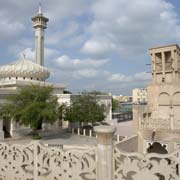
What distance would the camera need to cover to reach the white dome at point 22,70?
30125 mm

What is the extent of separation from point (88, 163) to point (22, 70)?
26.5 metres

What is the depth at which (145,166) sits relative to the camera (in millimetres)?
4906

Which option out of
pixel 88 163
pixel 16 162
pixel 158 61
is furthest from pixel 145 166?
pixel 158 61

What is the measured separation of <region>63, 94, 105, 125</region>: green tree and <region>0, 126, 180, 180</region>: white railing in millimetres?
18742

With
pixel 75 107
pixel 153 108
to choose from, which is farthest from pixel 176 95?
pixel 75 107

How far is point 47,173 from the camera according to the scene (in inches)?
219

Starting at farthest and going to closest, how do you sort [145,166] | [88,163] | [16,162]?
[16,162] < [88,163] < [145,166]

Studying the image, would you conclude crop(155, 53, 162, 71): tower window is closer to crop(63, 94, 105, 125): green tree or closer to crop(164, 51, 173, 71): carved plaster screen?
crop(164, 51, 173, 71): carved plaster screen

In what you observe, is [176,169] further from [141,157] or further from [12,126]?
[12,126]

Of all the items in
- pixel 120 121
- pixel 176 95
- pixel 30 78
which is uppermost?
pixel 30 78

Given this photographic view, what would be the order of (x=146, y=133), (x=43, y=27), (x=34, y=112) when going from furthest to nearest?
(x=43, y=27) < (x=34, y=112) < (x=146, y=133)

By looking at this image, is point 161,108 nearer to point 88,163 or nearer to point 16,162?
point 88,163

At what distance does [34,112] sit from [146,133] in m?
10.5

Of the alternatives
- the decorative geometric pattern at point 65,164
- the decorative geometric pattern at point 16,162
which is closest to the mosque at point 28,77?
the decorative geometric pattern at point 16,162
